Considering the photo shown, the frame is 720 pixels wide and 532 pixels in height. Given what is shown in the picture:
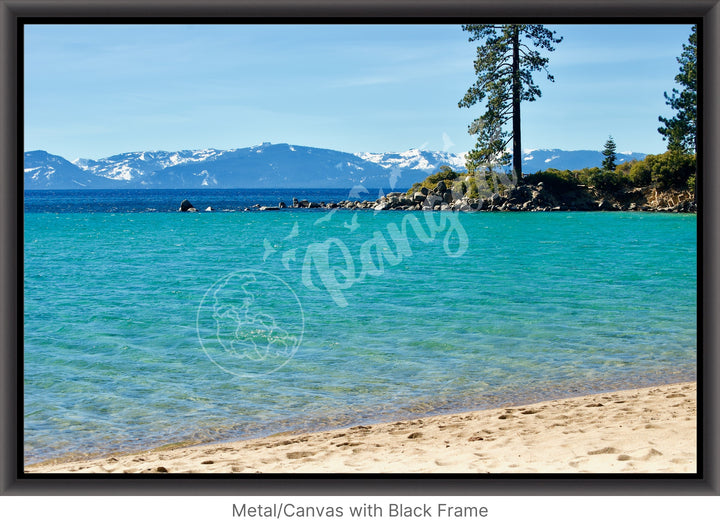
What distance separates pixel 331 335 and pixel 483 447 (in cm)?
568

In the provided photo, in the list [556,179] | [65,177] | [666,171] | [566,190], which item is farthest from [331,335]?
[65,177]

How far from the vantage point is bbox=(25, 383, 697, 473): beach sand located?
12.9ft

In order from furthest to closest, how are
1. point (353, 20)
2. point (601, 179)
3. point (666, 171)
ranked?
point (601, 179) → point (666, 171) → point (353, 20)

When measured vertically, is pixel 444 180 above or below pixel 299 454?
above

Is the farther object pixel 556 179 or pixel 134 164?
pixel 134 164

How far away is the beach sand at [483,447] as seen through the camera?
3.95 meters

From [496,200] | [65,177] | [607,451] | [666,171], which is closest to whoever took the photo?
[607,451]

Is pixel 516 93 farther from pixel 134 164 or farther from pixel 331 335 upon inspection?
pixel 134 164

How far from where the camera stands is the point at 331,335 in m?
9.95

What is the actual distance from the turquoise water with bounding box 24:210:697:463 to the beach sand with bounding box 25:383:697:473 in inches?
18.6

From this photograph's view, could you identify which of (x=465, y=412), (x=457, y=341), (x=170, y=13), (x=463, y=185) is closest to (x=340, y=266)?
(x=463, y=185)

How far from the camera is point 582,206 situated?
3625 centimetres

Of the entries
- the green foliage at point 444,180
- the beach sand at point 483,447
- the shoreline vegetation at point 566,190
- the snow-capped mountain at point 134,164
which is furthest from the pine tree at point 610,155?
the snow-capped mountain at point 134,164
